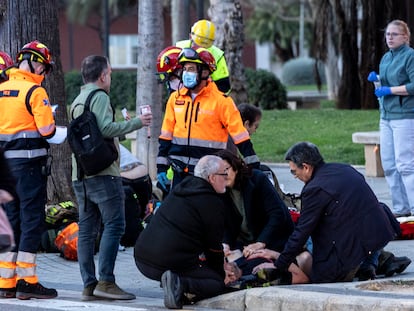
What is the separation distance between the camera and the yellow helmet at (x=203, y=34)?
1084 cm

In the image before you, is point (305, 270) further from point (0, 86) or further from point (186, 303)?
point (0, 86)

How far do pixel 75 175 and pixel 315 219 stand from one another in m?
1.88

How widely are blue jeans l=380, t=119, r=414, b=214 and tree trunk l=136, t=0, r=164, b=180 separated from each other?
165 inches

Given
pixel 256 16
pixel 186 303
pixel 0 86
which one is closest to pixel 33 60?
pixel 0 86

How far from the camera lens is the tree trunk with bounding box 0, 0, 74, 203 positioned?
468 inches

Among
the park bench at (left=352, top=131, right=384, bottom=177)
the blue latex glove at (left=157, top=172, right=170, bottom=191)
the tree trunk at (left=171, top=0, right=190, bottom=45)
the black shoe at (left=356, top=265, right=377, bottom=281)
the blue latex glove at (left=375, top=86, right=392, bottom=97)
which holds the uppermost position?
the tree trunk at (left=171, top=0, right=190, bottom=45)

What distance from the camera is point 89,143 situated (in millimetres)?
8391

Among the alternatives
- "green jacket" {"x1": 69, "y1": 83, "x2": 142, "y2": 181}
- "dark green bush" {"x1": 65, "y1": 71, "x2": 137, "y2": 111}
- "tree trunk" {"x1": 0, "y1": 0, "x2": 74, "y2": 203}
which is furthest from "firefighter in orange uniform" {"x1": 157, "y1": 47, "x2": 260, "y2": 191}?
"dark green bush" {"x1": 65, "y1": 71, "x2": 137, "y2": 111}

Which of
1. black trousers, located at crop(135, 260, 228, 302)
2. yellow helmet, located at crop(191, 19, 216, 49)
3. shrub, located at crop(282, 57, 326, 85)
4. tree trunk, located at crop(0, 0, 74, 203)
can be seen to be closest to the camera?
black trousers, located at crop(135, 260, 228, 302)

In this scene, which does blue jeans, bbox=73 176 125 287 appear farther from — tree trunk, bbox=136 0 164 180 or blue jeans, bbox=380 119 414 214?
tree trunk, bbox=136 0 164 180

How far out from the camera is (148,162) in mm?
15023

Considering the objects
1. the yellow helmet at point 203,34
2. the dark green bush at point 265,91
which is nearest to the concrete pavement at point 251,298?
the yellow helmet at point 203,34

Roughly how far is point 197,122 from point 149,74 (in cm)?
593

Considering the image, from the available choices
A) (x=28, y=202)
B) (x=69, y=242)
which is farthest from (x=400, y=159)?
(x=28, y=202)
